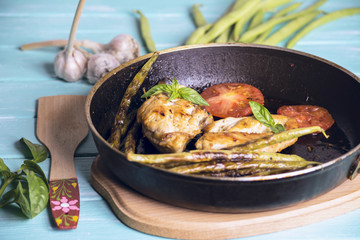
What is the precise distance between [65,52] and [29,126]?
3.34 feet

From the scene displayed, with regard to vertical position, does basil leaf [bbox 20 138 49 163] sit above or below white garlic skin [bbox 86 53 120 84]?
below

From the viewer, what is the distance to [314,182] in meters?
2.65

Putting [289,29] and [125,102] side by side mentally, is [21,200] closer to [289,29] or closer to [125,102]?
[125,102]

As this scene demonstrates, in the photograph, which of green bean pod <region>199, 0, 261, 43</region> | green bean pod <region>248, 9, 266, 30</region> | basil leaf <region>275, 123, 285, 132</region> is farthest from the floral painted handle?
green bean pod <region>248, 9, 266, 30</region>

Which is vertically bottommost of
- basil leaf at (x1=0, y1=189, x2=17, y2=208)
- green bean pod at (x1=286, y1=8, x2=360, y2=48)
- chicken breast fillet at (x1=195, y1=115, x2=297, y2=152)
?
basil leaf at (x1=0, y1=189, x2=17, y2=208)

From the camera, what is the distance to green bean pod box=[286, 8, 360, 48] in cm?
552

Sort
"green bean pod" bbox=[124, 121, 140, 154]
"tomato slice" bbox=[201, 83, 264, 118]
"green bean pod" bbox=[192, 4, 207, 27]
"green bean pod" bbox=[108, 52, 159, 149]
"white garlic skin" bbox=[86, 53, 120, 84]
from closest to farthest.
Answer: "green bean pod" bbox=[124, 121, 140, 154], "green bean pod" bbox=[108, 52, 159, 149], "tomato slice" bbox=[201, 83, 264, 118], "white garlic skin" bbox=[86, 53, 120, 84], "green bean pod" bbox=[192, 4, 207, 27]

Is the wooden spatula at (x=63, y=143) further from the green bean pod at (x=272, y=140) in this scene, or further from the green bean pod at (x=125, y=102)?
the green bean pod at (x=272, y=140)

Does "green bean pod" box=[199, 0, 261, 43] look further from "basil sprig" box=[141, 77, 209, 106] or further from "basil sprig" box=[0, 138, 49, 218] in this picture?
"basil sprig" box=[0, 138, 49, 218]

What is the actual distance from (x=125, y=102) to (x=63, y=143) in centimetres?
62

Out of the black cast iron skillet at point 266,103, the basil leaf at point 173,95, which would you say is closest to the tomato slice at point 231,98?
the black cast iron skillet at point 266,103

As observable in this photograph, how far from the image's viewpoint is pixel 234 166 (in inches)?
110

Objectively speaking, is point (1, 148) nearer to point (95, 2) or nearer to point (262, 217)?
point (262, 217)

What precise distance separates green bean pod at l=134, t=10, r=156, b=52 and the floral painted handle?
2.54 m
